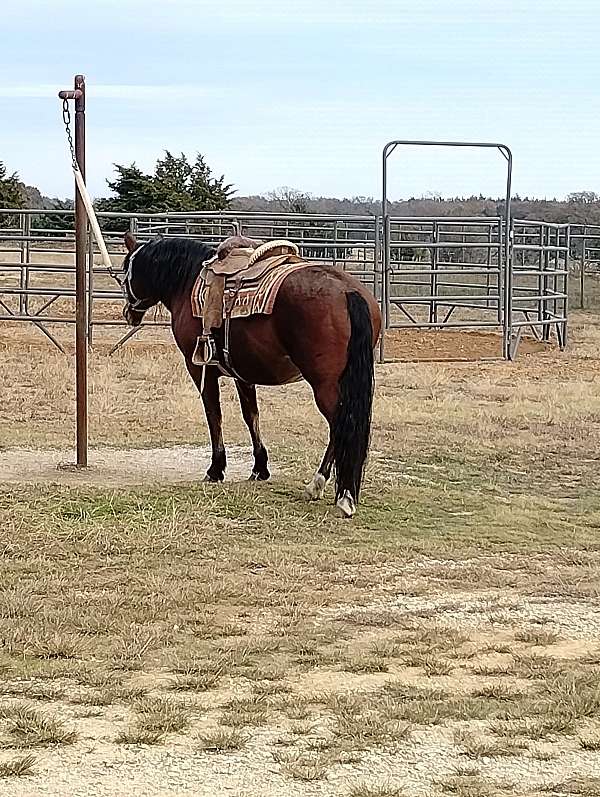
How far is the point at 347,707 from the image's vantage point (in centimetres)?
350

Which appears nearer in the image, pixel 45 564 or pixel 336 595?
pixel 336 595

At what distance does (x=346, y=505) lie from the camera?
6.15m

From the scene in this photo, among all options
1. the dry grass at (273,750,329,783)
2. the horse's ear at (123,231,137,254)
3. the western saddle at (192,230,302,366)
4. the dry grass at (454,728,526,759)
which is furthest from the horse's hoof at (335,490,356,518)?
the dry grass at (273,750,329,783)

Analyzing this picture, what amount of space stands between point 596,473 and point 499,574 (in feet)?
9.54

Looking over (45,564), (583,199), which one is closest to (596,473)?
(45,564)

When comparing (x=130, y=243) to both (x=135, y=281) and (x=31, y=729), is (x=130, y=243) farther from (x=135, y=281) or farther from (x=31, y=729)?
(x=31, y=729)

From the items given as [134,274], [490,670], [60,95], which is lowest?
[490,670]

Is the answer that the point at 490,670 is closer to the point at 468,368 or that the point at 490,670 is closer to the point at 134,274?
the point at 134,274

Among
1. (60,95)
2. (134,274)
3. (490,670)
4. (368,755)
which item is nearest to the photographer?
(368,755)

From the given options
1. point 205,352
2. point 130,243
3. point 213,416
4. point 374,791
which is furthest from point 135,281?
point 374,791

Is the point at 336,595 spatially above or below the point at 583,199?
below

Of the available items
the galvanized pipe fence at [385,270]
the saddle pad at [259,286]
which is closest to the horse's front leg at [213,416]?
the saddle pad at [259,286]

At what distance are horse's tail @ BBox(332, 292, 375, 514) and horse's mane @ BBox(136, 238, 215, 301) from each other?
1429 mm

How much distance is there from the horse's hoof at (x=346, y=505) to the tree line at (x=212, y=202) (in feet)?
70.3
